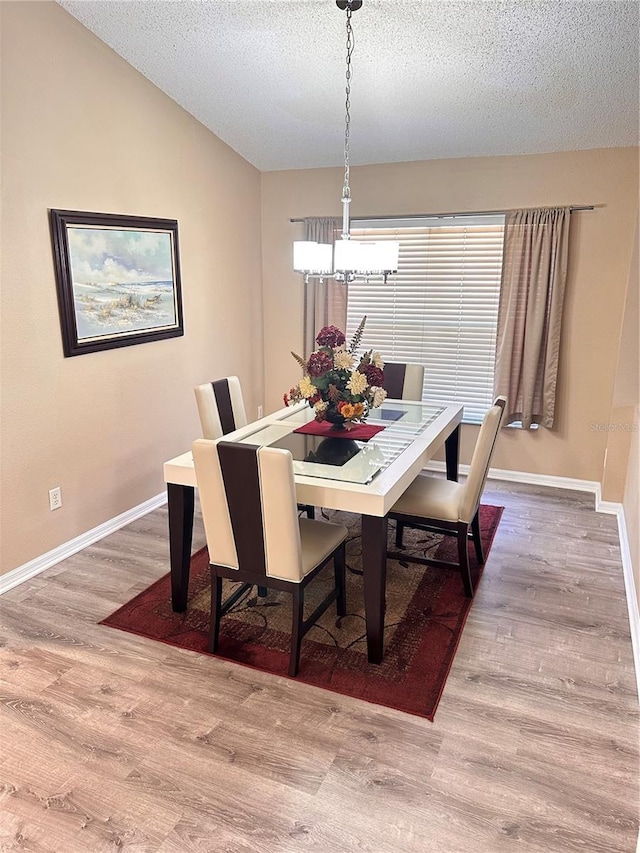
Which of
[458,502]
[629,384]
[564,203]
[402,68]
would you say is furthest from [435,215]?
[458,502]

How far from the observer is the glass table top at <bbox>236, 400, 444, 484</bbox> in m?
2.68

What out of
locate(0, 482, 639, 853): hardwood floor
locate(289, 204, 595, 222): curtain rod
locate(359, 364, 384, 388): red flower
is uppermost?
locate(289, 204, 595, 222): curtain rod

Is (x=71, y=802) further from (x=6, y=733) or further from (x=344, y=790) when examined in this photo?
(x=344, y=790)

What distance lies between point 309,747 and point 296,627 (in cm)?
46

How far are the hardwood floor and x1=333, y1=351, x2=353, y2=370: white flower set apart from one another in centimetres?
139

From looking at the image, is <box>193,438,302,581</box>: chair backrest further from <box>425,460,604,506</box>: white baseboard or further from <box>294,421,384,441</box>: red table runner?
<box>425,460,604,506</box>: white baseboard

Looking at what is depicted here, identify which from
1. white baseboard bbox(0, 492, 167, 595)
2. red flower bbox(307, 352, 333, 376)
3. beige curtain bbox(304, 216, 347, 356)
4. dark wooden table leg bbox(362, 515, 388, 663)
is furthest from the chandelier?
white baseboard bbox(0, 492, 167, 595)

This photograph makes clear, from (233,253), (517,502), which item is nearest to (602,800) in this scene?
(517,502)

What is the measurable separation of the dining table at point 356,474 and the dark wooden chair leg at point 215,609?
33cm

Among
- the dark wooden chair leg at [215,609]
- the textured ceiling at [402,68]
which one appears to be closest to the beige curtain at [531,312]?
the textured ceiling at [402,68]

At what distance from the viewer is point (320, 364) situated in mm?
3004

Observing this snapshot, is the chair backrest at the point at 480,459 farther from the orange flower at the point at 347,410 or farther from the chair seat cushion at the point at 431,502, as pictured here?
the orange flower at the point at 347,410

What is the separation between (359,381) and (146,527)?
1903 millimetres

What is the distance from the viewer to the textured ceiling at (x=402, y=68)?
2.95 m
